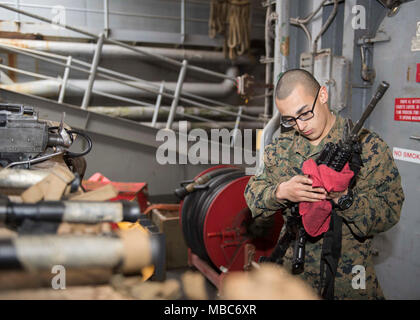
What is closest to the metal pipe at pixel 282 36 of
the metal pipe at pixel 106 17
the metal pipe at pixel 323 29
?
the metal pipe at pixel 323 29

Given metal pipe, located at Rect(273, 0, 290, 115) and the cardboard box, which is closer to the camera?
metal pipe, located at Rect(273, 0, 290, 115)

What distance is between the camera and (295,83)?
6.39 ft

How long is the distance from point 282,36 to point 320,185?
78.0 inches

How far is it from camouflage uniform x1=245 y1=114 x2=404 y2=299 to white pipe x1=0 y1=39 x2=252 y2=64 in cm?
475

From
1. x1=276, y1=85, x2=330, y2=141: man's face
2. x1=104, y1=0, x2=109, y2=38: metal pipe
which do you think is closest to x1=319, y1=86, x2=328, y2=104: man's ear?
x1=276, y1=85, x2=330, y2=141: man's face

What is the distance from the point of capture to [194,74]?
25.5 feet

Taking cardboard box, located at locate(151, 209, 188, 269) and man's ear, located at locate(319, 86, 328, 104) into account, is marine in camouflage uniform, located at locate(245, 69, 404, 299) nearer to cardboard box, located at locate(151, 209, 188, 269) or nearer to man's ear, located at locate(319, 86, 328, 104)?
man's ear, located at locate(319, 86, 328, 104)

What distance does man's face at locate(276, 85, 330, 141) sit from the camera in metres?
1.93

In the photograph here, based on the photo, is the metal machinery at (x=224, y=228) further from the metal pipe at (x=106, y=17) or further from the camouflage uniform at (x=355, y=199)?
the metal pipe at (x=106, y=17)

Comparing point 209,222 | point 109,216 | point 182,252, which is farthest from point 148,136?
point 109,216

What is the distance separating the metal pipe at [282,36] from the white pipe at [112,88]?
343cm

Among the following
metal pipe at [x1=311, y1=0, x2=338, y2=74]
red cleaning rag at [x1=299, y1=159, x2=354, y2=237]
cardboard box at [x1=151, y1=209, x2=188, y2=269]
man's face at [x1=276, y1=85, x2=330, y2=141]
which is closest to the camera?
red cleaning rag at [x1=299, y1=159, x2=354, y2=237]

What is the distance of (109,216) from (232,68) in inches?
281

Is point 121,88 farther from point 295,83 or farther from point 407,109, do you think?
point 295,83
